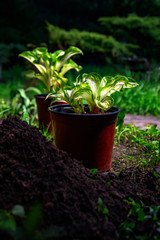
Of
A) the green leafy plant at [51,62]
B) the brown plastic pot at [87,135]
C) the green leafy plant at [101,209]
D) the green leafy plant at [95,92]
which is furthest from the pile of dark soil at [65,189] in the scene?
the green leafy plant at [51,62]

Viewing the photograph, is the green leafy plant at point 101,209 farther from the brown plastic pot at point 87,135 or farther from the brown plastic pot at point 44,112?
the brown plastic pot at point 44,112

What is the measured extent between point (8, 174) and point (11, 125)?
501 mm

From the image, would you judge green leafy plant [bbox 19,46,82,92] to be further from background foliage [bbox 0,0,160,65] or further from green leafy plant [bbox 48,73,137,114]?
background foliage [bbox 0,0,160,65]

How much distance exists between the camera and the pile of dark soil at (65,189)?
1125 millimetres

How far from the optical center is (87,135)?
70.2 inches

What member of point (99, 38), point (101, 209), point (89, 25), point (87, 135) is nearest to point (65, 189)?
point (101, 209)

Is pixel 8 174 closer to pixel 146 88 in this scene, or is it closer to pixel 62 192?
pixel 62 192

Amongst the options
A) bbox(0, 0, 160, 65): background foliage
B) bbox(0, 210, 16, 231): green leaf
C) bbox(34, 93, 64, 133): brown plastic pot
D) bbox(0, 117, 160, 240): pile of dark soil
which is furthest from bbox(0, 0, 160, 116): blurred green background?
bbox(0, 210, 16, 231): green leaf

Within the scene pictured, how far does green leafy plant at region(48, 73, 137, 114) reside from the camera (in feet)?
6.01

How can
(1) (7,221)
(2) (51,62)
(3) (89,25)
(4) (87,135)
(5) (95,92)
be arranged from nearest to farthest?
(1) (7,221)
(4) (87,135)
(5) (95,92)
(2) (51,62)
(3) (89,25)

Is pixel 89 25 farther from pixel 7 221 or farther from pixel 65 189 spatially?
pixel 7 221

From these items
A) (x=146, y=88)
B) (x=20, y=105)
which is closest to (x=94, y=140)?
(x=20, y=105)

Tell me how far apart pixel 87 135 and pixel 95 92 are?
34 cm

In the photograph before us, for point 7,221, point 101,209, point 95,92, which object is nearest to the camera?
point 7,221
